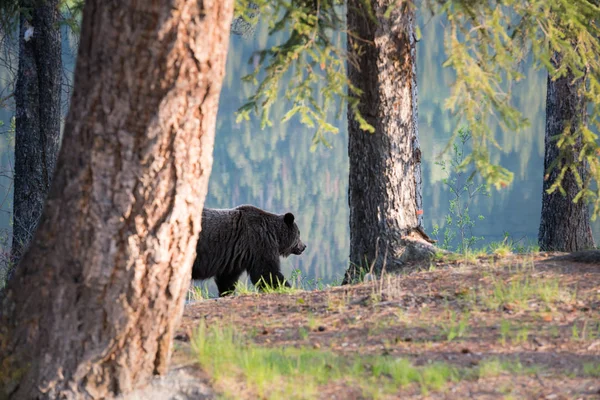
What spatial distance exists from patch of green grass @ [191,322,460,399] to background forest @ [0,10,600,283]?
27.8m

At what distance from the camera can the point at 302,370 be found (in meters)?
4.95

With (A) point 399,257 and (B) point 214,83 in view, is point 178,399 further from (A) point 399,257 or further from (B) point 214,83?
(A) point 399,257

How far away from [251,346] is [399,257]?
347 centimetres

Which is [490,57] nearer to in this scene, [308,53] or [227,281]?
[308,53]

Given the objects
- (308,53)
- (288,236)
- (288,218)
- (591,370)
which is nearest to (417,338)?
(591,370)

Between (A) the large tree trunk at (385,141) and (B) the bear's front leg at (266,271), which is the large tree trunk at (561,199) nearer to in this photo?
(A) the large tree trunk at (385,141)

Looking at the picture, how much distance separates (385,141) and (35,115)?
567cm

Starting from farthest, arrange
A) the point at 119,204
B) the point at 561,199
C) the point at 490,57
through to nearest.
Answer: the point at 561,199, the point at 490,57, the point at 119,204

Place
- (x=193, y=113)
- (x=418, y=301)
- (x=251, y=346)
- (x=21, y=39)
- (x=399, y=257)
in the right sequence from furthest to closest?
(x=21, y=39), (x=399, y=257), (x=418, y=301), (x=251, y=346), (x=193, y=113)

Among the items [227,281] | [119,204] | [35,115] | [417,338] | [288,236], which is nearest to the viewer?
[119,204]

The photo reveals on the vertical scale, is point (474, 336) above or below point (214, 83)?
below

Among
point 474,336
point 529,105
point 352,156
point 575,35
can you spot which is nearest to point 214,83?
point 474,336

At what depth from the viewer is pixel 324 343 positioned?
5.66 meters

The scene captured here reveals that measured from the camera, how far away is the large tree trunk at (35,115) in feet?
35.7
